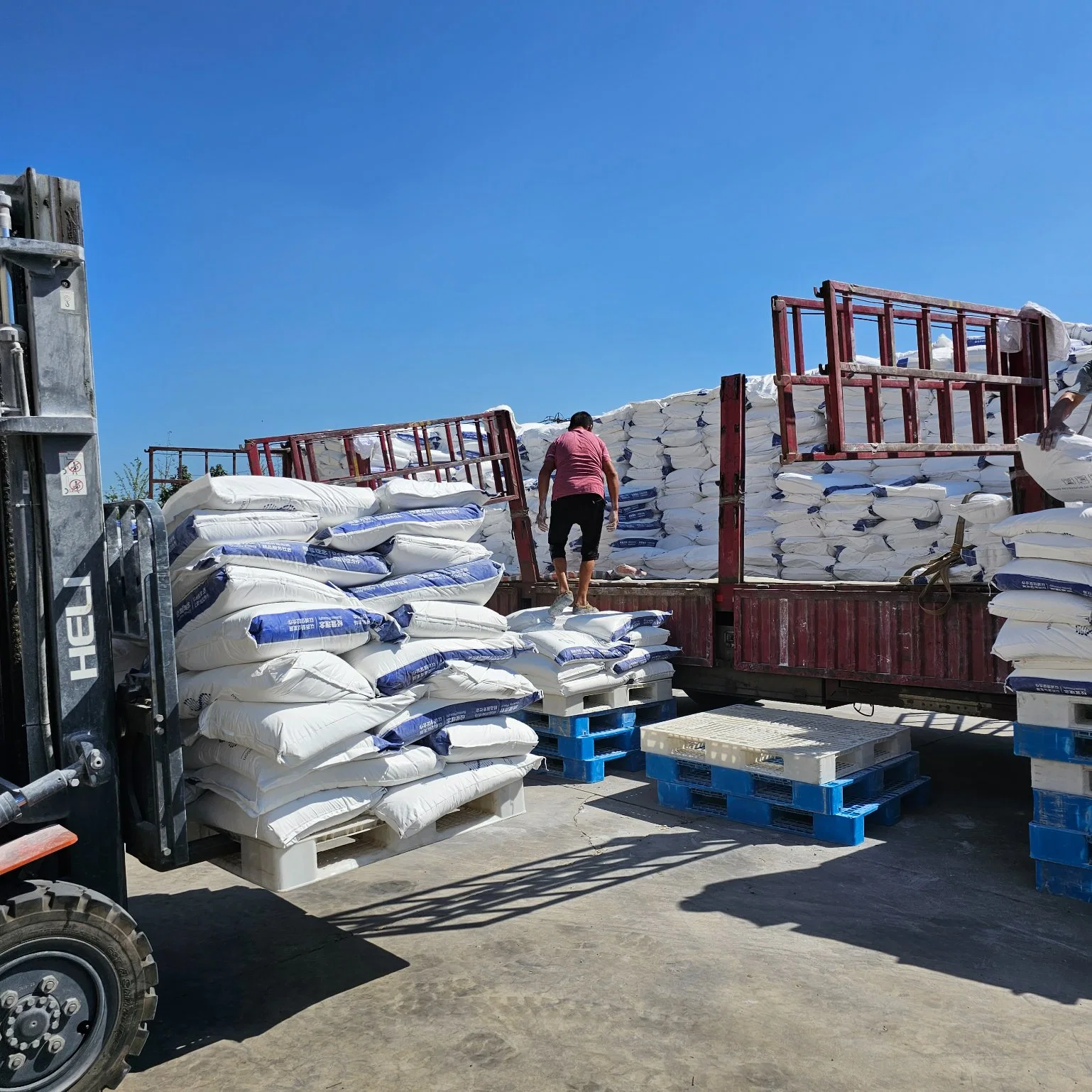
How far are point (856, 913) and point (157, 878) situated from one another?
10.8 ft

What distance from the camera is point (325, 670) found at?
334 centimetres

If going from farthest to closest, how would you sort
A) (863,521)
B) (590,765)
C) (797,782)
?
(863,521) < (590,765) < (797,782)

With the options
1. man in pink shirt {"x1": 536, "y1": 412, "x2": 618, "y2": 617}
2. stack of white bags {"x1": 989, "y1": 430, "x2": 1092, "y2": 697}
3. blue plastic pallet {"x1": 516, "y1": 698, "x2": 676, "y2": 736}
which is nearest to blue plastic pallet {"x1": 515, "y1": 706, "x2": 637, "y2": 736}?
blue plastic pallet {"x1": 516, "y1": 698, "x2": 676, "y2": 736}

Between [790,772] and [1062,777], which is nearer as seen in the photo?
[1062,777]

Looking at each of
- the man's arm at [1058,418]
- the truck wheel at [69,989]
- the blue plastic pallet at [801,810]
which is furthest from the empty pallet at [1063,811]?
the truck wheel at [69,989]

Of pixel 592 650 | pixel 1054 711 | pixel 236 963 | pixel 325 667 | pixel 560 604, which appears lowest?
pixel 236 963

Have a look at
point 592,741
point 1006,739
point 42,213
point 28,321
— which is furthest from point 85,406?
point 1006,739

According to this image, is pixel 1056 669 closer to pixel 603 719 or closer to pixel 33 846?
pixel 603 719

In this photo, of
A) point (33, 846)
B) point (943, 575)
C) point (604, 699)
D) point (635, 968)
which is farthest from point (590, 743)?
point (33, 846)

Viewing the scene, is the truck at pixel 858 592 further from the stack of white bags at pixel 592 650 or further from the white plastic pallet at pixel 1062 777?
the white plastic pallet at pixel 1062 777

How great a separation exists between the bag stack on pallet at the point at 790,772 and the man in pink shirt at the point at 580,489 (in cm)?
145

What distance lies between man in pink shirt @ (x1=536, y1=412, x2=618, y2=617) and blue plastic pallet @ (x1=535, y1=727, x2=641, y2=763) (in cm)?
91

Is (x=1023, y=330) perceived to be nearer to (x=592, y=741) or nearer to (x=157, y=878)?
(x=592, y=741)

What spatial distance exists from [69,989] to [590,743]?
415 centimetres
